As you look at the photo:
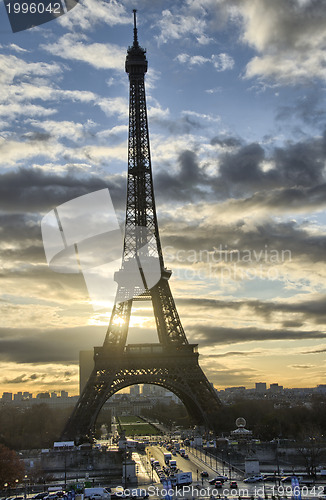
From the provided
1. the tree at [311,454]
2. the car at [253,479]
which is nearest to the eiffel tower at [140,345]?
the tree at [311,454]

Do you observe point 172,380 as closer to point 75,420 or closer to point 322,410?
point 75,420

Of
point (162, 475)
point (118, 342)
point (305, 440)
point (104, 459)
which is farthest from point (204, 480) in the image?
point (118, 342)

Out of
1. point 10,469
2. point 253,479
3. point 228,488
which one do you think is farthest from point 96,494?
point 253,479

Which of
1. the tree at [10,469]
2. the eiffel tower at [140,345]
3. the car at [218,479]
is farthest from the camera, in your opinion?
the eiffel tower at [140,345]

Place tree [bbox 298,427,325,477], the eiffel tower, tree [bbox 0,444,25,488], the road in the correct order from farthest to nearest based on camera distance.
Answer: the eiffel tower < tree [bbox 298,427,325,477] < tree [bbox 0,444,25,488] < the road

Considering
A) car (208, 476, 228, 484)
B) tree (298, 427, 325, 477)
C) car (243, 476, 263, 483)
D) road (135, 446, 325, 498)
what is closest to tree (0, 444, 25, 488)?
road (135, 446, 325, 498)

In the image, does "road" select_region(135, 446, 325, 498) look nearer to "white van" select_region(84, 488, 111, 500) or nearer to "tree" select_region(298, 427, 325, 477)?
"white van" select_region(84, 488, 111, 500)

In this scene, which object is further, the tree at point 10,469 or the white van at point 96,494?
the tree at point 10,469

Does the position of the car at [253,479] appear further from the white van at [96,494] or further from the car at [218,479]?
the white van at [96,494]

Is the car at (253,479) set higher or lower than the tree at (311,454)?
lower
